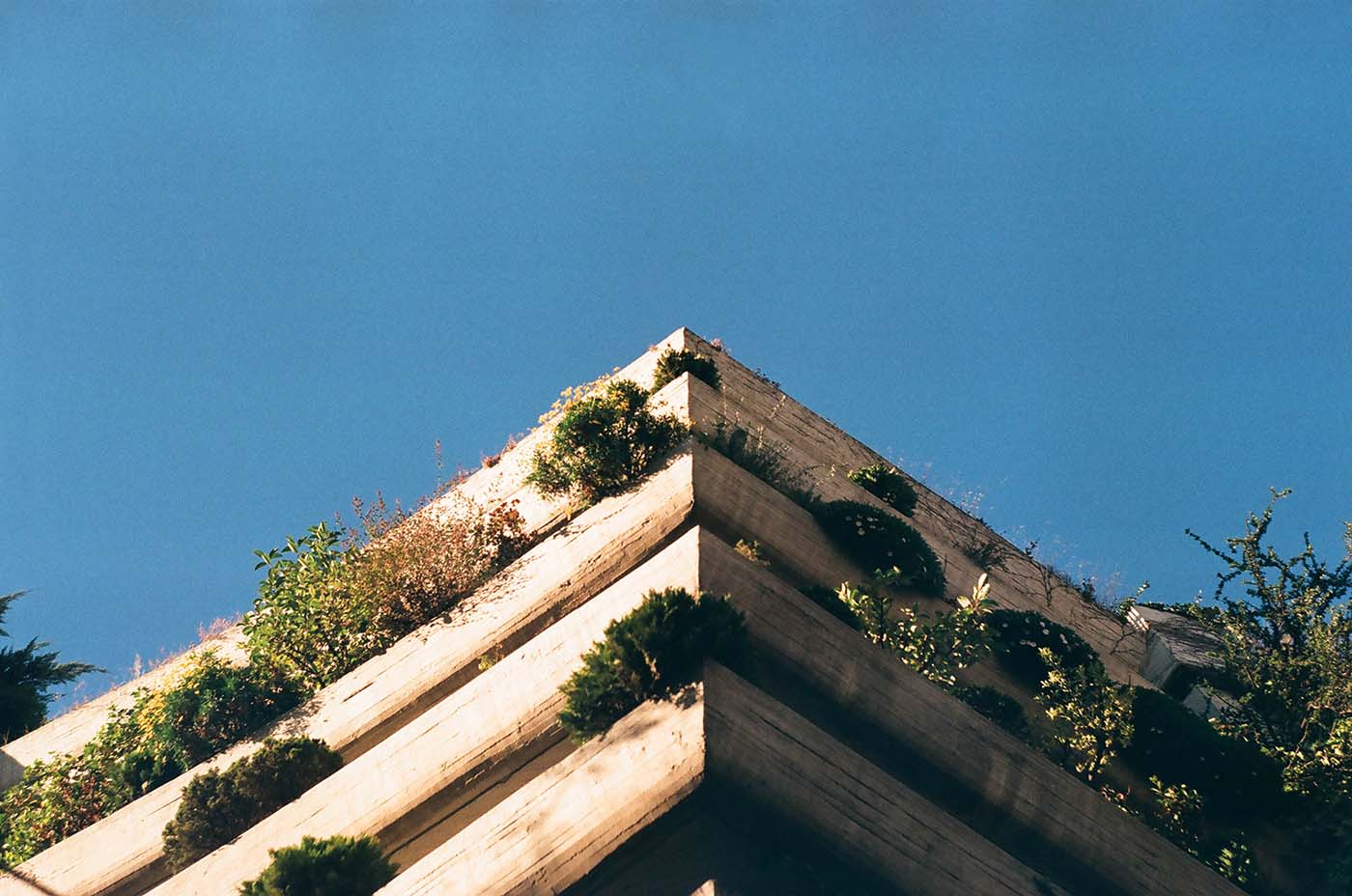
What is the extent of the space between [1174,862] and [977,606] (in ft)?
13.7

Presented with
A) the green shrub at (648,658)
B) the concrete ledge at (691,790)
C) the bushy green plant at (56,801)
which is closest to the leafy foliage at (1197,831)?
the concrete ledge at (691,790)

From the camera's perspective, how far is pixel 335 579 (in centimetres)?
1875

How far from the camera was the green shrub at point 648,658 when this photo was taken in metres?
13.2

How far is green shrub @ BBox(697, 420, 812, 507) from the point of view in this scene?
1942cm

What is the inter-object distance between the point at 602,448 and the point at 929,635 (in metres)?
5.98

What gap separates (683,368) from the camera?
77.2 feet

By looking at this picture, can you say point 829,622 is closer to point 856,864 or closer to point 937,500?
point 856,864

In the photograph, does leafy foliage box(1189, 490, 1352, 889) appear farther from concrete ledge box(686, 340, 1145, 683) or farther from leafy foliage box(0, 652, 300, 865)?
leafy foliage box(0, 652, 300, 865)

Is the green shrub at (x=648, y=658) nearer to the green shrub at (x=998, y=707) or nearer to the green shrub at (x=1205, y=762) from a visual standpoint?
the green shrub at (x=998, y=707)

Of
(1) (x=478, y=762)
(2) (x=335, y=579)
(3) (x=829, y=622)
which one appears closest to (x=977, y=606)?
(3) (x=829, y=622)

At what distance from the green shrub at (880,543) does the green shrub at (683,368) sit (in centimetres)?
506

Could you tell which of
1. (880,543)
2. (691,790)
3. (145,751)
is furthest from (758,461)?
(145,751)

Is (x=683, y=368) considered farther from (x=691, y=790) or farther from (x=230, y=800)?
(x=691, y=790)

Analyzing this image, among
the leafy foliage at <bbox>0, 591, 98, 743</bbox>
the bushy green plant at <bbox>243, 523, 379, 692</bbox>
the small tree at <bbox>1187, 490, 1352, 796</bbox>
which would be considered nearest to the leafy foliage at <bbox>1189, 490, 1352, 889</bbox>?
the small tree at <bbox>1187, 490, 1352, 796</bbox>
